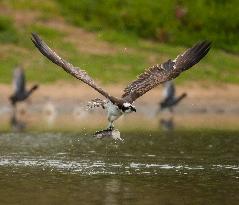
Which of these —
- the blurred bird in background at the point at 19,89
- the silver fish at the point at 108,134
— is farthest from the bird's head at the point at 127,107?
the blurred bird in background at the point at 19,89

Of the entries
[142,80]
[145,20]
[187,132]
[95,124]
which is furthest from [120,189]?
[145,20]

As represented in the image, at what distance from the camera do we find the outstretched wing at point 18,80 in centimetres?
3562

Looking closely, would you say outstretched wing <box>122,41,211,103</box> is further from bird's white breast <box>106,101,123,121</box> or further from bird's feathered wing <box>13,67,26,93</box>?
bird's feathered wing <box>13,67,26,93</box>

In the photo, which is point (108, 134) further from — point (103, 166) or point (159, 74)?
point (159, 74)

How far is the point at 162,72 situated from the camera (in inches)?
717

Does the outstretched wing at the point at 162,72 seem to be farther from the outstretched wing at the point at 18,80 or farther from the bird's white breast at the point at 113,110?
the outstretched wing at the point at 18,80

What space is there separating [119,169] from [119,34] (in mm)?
26093

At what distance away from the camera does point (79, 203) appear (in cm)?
1424

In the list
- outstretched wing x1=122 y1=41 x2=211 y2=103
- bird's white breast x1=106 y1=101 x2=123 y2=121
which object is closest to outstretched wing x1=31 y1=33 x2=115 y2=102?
bird's white breast x1=106 y1=101 x2=123 y2=121

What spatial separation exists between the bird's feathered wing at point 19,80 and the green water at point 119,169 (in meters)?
9.94

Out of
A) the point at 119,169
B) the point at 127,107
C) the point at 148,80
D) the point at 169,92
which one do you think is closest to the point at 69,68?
the point at 127,107

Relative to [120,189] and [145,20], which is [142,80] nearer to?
[120,189]

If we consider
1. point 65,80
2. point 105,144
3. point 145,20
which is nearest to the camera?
point 105,144

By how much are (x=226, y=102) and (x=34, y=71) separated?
7.45 m
